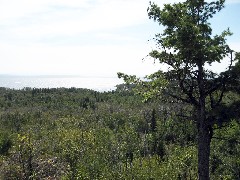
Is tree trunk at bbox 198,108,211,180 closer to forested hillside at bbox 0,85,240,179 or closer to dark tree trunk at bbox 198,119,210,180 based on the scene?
dark tree trunk at bbox 198,119,210,180

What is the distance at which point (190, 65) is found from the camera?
1866 cm

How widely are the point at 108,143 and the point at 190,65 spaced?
87.4m

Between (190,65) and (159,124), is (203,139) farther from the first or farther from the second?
(159,124)

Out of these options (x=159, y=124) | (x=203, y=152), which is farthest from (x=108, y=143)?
(x=203, y=152)

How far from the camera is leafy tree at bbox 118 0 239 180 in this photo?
1778cm

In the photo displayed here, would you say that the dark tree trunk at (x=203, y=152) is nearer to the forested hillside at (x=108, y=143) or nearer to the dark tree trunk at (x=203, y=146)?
the dark tree trunk at (x=203, y=146)

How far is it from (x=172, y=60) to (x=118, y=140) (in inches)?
4009

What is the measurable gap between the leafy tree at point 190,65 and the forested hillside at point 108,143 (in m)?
1.08

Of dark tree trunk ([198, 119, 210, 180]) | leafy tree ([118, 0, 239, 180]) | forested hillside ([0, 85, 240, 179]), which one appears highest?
leafy tree ([118, 0, 239, 180])

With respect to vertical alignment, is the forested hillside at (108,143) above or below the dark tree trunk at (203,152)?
below

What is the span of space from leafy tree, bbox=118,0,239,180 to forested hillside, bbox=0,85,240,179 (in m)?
1.08

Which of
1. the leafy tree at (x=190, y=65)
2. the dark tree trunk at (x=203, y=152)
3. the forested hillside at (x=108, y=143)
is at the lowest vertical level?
the forested hillside at (x=108, y=143)

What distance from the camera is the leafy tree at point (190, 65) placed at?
58.3 feet

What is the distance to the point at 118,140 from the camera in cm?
11931
